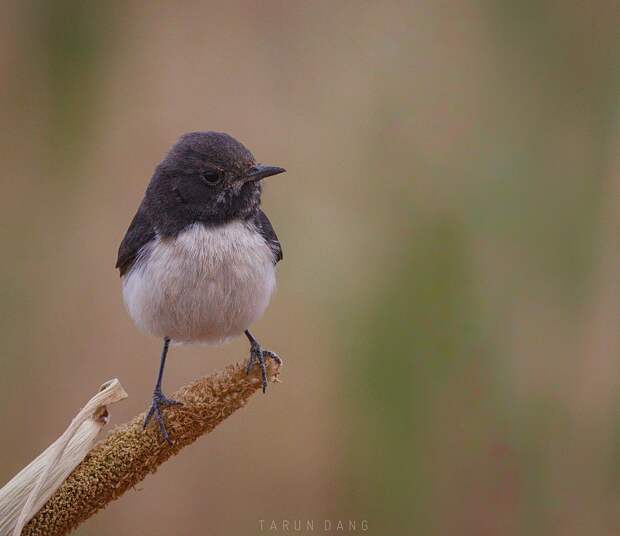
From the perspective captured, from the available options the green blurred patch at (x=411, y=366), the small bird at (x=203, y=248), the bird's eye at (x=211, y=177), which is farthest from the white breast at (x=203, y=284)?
the green blurred patch at (x=411, y=366)

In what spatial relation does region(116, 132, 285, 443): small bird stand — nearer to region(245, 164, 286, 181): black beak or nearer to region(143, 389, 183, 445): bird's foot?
region(245, 164, 286, 181): black beak

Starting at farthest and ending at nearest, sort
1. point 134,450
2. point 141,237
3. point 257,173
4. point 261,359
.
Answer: point 141,237 < point 257,173 < point 261,359 < point 134,450

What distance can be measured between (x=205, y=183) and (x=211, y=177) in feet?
0.09

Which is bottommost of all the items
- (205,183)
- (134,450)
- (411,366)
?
(411,366)

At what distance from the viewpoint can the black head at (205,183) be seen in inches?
104

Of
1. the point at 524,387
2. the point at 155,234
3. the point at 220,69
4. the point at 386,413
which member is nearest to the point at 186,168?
the point at 155,234

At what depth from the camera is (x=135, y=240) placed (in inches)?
118

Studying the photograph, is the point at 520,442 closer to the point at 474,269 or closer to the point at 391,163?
the point at 474,269

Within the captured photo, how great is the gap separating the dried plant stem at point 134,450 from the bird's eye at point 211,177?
83cm

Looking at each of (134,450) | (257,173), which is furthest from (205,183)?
(134,450)

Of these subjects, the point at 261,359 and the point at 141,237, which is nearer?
the point at 261,359

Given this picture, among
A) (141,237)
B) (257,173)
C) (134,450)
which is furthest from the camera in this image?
(141,237)

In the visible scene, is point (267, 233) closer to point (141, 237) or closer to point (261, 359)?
point (141, 237)

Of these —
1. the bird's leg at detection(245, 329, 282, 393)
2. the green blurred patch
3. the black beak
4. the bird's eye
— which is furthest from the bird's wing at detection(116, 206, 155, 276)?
the green blurred patch
